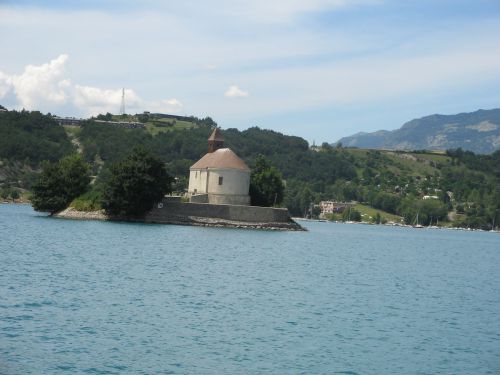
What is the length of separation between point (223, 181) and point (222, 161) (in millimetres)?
Result: 2164

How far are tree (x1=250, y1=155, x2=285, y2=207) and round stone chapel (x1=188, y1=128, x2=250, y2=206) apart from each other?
2634 mm

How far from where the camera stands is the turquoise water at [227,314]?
19750mm

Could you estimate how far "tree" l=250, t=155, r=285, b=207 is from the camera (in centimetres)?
8219

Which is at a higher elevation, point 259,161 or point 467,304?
point 259,161

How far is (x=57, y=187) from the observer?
75375 millimetres

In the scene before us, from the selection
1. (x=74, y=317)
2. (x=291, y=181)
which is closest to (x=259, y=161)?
(x=74, y=317)

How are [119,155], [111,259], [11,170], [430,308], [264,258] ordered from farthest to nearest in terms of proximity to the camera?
[119,155]
[11,170]
[264,258]
[111,259]
[430,308]

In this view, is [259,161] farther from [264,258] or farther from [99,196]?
[264,258]

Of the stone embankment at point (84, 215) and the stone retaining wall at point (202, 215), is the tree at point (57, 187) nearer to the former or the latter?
the stone retaining wall at point (202, 215)

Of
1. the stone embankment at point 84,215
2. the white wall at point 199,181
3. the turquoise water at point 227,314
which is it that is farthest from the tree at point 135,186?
the turquoise water at point 227,314

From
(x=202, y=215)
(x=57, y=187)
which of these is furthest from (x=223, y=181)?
(x=57, y=187)

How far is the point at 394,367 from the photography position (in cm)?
2052

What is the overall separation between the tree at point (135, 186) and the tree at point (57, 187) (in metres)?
4.59

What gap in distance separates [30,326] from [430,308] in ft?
53.2
